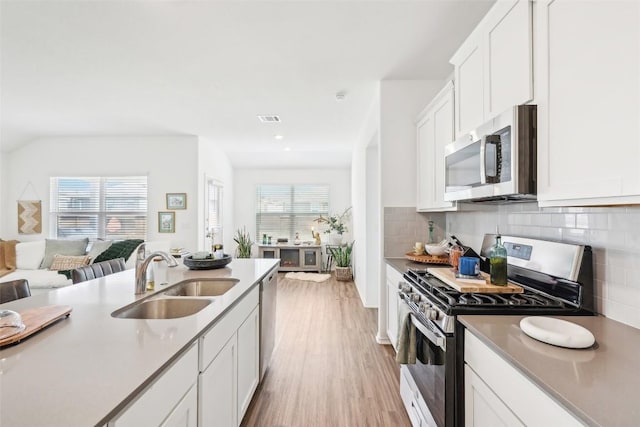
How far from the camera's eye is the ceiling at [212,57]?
197 centimetres

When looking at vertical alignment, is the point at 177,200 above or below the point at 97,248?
above

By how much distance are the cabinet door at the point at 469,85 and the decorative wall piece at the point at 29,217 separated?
6505 millimetres

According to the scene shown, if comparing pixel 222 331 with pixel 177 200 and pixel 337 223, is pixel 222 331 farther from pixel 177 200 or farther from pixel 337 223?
pixel 337 223

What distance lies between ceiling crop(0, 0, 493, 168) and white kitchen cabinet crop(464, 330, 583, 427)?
2.04 m

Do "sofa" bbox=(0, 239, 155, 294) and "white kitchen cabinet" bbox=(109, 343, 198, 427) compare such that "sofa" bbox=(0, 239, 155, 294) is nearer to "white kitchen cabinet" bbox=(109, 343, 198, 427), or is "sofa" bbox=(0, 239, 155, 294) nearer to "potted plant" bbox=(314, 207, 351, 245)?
"potted plant" bbox=(314, 207, 351, 245)

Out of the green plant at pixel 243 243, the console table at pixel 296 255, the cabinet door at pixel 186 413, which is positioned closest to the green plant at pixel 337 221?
the console table at pixel 296 255

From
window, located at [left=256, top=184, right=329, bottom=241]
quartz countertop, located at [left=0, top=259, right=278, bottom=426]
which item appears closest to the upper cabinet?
quartz countertop, located at [left=0, top=259, right=278, bottom=426]

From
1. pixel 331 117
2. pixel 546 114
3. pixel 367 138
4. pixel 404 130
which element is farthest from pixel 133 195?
pixel 546 114

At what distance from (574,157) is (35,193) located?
23.0 ft

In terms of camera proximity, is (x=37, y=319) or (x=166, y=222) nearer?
(x=37, y=319)

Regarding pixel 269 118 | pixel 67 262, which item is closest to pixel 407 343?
pixel 269 118

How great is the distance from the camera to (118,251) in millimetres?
4238

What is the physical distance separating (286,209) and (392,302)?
4.80 meters

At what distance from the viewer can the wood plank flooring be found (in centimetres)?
189
